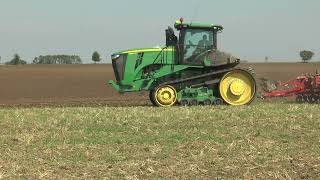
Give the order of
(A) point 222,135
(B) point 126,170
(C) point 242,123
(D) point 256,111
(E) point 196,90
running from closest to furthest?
(B) point 126,170, (A) point 222,135, (C) point 242,123, (D) point 256,111, (E) point 196,90

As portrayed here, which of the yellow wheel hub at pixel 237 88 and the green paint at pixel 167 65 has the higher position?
the green paint at pixel 167 65

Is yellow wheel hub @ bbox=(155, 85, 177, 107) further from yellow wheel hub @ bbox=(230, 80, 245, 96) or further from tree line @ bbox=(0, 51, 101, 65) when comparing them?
tree line @ bbox=(0, 51, 101, 65)

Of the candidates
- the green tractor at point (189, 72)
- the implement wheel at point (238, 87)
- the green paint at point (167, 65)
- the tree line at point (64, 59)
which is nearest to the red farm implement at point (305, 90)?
the implement wheel at point (238, 87)

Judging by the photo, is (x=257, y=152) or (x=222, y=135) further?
(x=222, y=135)

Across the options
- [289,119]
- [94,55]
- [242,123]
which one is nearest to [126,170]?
[242,123]

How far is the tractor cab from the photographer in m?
17.4

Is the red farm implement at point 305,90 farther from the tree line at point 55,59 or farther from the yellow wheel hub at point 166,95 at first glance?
the tree line at point 55,59

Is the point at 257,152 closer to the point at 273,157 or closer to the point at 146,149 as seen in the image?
the point at 273,157

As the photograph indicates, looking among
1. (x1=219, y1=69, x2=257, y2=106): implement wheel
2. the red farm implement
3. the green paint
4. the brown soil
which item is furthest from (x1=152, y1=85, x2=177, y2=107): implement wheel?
the brown soil

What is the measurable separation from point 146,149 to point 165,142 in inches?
21.4

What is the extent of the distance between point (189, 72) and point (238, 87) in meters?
1.55

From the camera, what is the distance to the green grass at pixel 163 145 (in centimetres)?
730

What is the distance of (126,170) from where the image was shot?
7.35 metres

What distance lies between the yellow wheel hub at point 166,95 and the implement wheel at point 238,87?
141 cm
